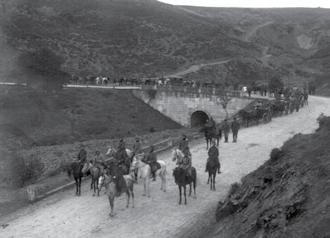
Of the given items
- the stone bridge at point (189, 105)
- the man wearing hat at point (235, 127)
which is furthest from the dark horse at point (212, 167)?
the stone bridge at point (189, 105)

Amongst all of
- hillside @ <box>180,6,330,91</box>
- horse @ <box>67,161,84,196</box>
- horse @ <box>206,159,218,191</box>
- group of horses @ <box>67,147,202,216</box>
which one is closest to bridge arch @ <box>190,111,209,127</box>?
hillside @ <box>180,6,330,91</box>

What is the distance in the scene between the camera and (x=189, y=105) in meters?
51.9

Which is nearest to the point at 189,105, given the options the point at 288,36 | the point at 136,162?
the point at 136,162

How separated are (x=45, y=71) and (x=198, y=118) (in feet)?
58.4

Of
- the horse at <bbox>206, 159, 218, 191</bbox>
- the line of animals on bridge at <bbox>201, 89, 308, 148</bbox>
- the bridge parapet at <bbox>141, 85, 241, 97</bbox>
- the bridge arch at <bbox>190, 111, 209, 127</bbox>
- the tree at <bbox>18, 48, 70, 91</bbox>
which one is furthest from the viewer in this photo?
the bridge arch at <bbox>190, 111, 209, 127</bbox>

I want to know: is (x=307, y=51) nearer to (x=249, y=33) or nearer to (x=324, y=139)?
(x=249, y=33)

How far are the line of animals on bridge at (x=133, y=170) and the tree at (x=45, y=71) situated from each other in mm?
32282

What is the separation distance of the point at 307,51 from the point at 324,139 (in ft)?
322

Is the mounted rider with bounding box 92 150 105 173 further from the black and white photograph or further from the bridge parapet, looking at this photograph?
the bridge parapet

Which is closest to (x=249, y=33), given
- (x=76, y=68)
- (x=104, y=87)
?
(x=76, y=68)

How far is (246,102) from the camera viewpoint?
47.1 metres

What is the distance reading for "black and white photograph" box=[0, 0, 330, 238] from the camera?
607 inches

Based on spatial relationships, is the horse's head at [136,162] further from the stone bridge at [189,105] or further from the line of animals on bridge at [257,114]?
the stone bridge at [189,105]

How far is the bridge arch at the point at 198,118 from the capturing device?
171 ft
